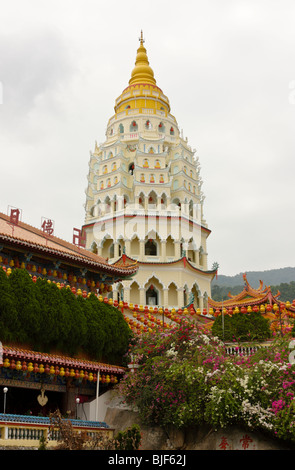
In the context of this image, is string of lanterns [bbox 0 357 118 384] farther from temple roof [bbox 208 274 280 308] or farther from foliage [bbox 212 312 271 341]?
temple roof [bbox 208 274 280 308]

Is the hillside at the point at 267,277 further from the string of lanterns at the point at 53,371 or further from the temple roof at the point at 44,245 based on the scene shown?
the string of lanterns at the point at 53,371

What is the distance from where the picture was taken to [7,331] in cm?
2002

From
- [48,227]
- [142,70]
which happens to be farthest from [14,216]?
[142,70]

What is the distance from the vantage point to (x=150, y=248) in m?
47.6

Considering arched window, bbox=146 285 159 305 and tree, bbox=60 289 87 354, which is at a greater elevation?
arched window, bbox=146 285 159 305

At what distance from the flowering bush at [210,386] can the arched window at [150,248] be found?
2467cm

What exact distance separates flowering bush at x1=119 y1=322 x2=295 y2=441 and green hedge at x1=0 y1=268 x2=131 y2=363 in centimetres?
210

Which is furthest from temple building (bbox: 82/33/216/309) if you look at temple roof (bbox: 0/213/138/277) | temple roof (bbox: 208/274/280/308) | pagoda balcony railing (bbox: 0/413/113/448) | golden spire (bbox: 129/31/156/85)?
pagoda balcony railing (bbox: 0/413/113/448)

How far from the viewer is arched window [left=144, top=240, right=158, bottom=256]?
47181mm

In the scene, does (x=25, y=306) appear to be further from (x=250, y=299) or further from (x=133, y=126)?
(x=133, y=126)

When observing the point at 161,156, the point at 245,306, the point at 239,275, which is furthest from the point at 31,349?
the point at 239,275

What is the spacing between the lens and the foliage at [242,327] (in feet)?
90.1

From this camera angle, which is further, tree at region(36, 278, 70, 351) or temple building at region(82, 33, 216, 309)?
temple building at region(82, 33, 216, 309)

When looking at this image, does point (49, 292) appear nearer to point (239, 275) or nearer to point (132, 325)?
point (132, 325)
